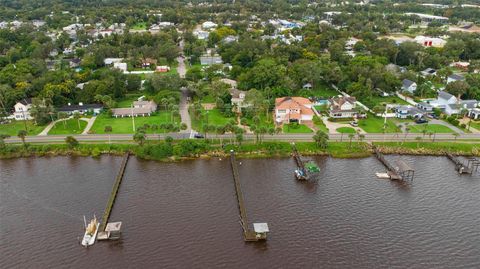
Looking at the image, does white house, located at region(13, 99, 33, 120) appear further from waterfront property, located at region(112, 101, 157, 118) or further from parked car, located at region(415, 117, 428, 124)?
parked car, located at region(415, 117, 428, 124)

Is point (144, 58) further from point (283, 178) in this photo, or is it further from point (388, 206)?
point (388, 206)

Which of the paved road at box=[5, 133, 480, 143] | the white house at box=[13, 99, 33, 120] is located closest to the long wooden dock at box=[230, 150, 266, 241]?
the paved road at box=[5, 133, 480, 143]

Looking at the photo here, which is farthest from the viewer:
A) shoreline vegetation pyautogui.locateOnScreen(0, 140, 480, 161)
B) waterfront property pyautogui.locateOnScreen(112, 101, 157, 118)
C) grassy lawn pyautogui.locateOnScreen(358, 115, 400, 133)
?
waterfront property pyautogui.locateOnScreen(112, 101, 157, 118)

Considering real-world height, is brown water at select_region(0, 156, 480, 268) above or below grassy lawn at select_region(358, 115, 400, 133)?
below

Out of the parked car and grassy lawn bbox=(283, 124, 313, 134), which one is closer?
grassy lawn bbox=(283, 124, 313, 134)

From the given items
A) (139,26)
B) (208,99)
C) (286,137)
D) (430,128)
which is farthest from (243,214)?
(139,26)

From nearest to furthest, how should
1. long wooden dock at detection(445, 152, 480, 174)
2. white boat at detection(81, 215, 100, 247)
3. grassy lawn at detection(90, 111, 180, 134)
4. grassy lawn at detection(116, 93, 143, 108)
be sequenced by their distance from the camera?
white boat at detection(81, 215, 100, 247)
long wooden dock at detection(445, 152, 480, 174)
grassy lawn at detection(90, 111, 180, 134)
grassy lawn at detection(116, 93, 143, 108)

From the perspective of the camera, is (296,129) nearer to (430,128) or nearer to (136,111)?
(430,128)

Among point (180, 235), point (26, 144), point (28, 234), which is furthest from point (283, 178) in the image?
point (26, 144)
